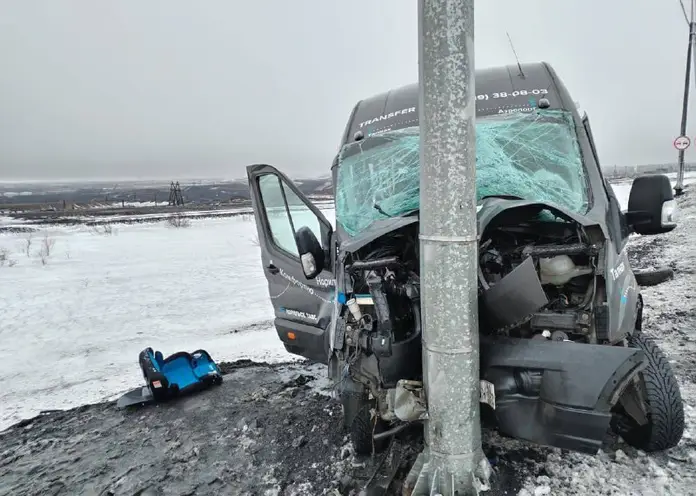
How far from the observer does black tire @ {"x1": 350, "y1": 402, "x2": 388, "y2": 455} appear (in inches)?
112

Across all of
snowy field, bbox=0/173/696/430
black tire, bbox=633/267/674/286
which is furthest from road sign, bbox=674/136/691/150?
snowy field, bbox=0/173/696/430

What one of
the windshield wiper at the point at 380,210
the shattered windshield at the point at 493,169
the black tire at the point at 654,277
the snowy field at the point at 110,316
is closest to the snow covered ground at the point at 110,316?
the snowy field at the point at 110,316

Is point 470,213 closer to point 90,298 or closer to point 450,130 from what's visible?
point 450,130

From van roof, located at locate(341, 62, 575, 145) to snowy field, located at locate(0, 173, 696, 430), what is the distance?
3.03 metres

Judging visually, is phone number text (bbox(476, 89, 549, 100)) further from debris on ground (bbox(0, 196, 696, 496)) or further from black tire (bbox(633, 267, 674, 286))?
black tire (bbox(633, 267, 674, 286))

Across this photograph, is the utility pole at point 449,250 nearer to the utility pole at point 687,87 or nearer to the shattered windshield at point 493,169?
the shattered windshield at point 493,169

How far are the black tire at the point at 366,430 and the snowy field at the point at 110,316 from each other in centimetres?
253

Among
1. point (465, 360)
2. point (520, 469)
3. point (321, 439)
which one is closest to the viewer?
point (465, 360)

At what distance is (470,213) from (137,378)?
4.72 metres

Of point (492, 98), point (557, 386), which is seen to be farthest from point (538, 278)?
point (492, 98)

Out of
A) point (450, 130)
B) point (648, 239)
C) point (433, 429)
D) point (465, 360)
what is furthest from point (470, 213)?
point (648, 239)

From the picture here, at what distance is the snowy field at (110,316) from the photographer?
5312mm

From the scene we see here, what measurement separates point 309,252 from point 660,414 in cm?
247

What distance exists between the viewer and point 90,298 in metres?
9.16
